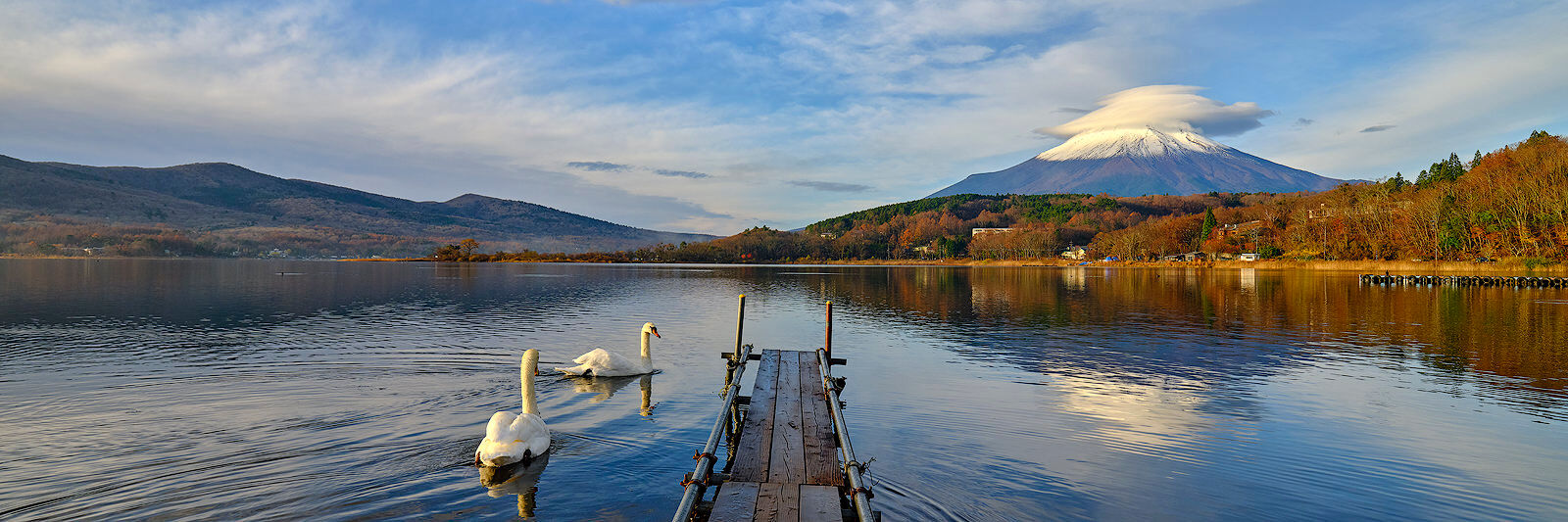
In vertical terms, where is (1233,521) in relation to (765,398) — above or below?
below

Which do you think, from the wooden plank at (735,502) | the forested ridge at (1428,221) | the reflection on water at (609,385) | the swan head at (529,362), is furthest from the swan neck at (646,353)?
the forested ridge at (1428,221)

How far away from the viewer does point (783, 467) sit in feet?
27.8

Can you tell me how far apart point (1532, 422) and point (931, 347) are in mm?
14422

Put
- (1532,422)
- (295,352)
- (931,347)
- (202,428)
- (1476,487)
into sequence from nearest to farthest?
1. (1476,487)
2. (202,428)
3. (1532,422)
4. (295,352)
5. (931,347)

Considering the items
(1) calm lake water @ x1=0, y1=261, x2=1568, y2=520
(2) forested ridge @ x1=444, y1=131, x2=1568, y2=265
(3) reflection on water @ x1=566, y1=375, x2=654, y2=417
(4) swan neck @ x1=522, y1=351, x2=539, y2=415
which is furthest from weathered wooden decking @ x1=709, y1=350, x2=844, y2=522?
(2) forested ridge @ x1=444, y1=131, x2=1568, y2=265

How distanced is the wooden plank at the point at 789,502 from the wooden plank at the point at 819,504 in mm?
50

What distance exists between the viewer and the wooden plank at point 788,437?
8273 millimetres

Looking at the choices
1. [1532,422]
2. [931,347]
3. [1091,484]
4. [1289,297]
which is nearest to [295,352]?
[931,347]

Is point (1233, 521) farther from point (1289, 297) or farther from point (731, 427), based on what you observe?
point (1289, 297)

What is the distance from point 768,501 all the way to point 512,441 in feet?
15.9

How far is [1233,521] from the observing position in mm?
8727

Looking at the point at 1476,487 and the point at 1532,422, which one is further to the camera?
the point at 1532,422

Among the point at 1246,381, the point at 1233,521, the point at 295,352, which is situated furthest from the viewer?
the point at 295,352

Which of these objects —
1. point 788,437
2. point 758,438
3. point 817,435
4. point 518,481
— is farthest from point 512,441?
point 817,435
